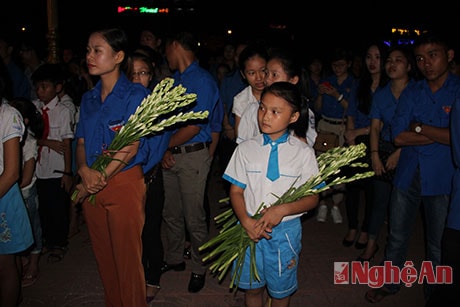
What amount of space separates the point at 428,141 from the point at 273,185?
1460 mm

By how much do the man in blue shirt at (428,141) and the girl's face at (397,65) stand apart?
0.44 m

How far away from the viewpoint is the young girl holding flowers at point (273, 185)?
2641 millimetres

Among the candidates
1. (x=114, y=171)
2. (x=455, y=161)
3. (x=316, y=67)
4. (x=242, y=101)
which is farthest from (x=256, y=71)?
(x=316, y=67)

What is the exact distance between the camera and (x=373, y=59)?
4.38m

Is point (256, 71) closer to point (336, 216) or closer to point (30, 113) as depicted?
point (30, 113)

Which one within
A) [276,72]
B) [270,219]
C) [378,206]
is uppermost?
[276,72]

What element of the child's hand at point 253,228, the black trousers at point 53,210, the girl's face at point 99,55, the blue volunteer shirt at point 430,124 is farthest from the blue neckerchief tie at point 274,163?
the black trousers at point 53,210

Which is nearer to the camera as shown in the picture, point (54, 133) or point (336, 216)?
point (54, 133)

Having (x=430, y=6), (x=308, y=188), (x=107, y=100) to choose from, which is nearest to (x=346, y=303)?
(x=308, y=188)

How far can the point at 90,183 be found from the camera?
8.95 ft

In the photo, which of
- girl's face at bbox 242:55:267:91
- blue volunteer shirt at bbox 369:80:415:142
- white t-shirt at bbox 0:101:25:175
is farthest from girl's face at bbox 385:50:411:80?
white t-shirt at bbox 0:101:25:175

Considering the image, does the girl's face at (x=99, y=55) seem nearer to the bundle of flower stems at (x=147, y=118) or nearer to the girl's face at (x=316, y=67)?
the bundle of flower stems at (x=147, y=118)

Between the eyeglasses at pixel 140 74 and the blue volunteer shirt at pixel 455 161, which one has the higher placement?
the eyeglasses at pixel 140 74

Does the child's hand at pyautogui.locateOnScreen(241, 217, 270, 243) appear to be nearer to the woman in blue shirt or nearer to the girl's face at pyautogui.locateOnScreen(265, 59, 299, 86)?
the woman in blue shirt
